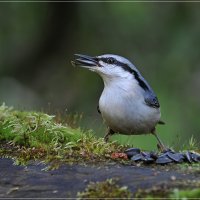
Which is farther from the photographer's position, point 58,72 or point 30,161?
point 58,72

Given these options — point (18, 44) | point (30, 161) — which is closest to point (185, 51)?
point (18, 44)

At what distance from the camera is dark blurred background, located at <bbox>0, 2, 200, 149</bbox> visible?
12.9 meters

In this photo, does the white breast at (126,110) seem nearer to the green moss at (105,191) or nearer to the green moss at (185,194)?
the green moss at (105,191)

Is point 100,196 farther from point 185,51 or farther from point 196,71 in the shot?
point 196,71

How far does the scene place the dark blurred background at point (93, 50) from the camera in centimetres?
1293

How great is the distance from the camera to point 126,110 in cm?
629

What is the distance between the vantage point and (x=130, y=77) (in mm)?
6645

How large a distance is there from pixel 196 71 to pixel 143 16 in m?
1.76

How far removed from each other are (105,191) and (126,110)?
2.13 m

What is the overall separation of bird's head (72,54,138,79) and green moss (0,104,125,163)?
0.78 metres

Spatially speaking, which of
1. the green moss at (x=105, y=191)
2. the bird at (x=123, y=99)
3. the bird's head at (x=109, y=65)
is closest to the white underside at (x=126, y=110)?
the bird at (x=123, y=99)

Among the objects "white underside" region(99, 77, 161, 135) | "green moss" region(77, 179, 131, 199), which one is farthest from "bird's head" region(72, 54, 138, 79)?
"green moss" region(77, 179, 131, 199)

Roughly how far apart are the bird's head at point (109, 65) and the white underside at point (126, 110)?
12 centimetres

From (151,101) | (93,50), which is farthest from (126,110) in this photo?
(93,50)
